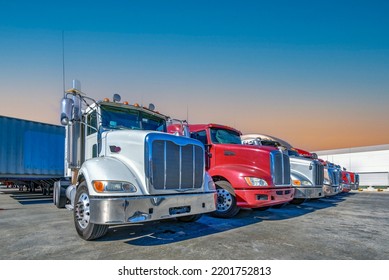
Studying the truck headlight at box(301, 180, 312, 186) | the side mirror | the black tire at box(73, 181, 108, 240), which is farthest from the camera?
the truck headlight at box(301, 180, 312, 186)

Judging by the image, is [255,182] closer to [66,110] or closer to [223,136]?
[223,136]

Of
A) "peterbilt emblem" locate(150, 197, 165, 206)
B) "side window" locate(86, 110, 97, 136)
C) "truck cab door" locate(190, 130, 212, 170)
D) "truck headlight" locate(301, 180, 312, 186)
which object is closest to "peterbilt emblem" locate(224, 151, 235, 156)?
"truck cab door" locate(190, 130, 212, 170)

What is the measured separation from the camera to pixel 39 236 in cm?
482

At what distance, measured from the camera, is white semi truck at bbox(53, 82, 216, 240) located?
3.97 metres

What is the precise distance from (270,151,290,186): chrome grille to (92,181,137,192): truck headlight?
12.9ft

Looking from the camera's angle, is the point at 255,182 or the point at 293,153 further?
the point at 293,153

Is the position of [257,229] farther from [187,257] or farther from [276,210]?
[276,210]

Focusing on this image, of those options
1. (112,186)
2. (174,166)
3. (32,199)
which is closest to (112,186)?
(112,186)

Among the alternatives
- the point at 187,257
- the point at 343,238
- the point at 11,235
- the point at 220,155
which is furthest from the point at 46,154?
the point at 343,238

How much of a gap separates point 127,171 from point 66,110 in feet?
6.72

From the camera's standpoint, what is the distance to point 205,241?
14.4 ft

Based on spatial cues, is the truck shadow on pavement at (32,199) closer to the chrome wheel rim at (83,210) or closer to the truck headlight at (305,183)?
the chrome wheel rim at (83,210)

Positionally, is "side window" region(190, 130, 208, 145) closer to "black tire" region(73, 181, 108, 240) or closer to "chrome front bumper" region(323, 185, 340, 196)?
"black tire" region(73, 181, 108, 240)

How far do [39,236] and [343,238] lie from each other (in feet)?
18.2
